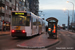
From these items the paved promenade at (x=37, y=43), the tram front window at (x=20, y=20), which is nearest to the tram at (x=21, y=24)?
the tram front window at (x=20, y=20)

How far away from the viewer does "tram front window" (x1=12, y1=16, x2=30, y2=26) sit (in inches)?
709

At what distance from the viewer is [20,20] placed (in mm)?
18125

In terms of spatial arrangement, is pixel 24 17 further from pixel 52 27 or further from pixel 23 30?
pixel 52 27

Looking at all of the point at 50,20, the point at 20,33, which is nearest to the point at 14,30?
the point at 20,33

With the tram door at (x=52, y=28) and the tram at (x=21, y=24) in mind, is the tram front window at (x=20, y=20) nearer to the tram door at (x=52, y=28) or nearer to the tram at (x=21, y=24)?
the tram at (x=21, y=24)

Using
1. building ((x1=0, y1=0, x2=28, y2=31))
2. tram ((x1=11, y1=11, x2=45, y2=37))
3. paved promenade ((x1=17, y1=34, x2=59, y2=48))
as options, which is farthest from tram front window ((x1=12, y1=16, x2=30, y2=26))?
building ((x1=0, y1=0, x2=28, y2=31))

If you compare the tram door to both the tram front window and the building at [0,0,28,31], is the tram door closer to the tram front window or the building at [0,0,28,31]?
the tram front window

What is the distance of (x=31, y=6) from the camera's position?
9994cm

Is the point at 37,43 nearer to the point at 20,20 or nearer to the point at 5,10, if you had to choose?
the point at 20,20

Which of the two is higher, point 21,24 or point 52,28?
point 21,24

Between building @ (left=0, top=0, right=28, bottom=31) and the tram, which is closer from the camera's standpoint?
the tram

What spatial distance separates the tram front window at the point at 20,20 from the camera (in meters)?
18.0

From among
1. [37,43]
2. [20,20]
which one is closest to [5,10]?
[20,20]

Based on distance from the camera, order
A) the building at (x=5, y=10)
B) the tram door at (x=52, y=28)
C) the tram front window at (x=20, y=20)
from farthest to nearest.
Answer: the building at (x=5, y=10)
the tram door at (x=52, y=28)
the tram front window at (x=20, y=20)
